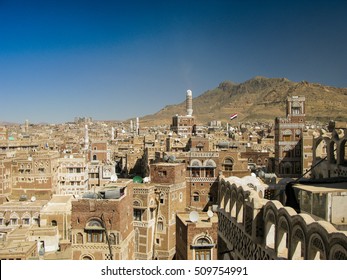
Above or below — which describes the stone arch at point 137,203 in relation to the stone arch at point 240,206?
below

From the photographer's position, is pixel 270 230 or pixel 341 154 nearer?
pixel 270 230

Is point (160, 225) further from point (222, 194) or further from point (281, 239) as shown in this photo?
point (281, 239)

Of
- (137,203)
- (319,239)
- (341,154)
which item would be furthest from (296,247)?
(137,203)

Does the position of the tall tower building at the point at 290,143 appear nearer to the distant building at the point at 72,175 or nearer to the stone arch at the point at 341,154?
the stone arch at the point at 341,154

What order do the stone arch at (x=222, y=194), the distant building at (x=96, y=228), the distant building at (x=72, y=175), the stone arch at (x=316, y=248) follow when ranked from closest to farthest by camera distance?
1. the stone arch at (x=316, y=248)
2. the stone arch at (x=222, y=194)
3. the distant building at (x=96, y=228)
4. the distant building at (x=72, y=175)

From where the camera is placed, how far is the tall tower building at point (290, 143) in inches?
943

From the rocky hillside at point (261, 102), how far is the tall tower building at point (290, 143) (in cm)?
4903

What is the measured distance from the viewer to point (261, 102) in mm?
130125

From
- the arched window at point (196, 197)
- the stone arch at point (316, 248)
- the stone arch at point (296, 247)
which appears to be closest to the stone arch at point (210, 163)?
the arched window at point (196, 197)

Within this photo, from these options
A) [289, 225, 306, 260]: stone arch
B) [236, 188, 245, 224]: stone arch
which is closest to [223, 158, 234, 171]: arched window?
[236, 188, 245, 224]: stone arch

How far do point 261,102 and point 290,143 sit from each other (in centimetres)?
10920

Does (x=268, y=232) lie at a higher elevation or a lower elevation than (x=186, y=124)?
lower

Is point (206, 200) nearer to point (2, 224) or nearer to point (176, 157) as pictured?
point (176, 157)
